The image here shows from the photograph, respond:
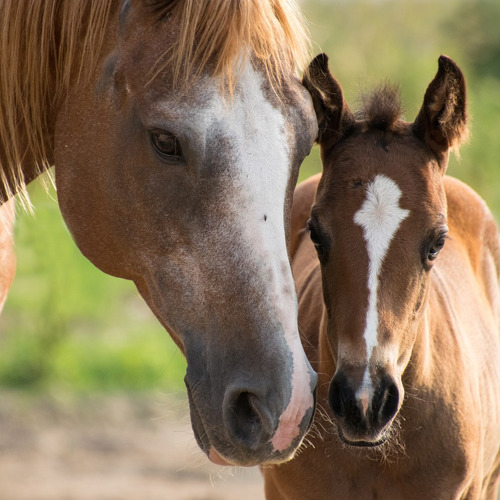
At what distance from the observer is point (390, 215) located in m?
2.50

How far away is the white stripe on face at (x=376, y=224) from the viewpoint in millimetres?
2393

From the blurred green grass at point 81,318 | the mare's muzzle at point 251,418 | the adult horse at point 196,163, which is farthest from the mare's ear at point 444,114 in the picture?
the blurred green grass at point 81,318

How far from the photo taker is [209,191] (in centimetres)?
202

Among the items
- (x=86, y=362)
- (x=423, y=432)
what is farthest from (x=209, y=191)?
(x=86, y=362)

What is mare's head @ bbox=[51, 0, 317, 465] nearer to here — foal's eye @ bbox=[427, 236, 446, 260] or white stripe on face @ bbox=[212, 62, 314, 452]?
white stripe on face @ bbox=[212, 62, 314, 452]

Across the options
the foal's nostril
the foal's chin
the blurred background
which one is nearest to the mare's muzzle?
the foal's nostril

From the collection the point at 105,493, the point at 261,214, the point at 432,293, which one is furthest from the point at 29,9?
the point at 105,493

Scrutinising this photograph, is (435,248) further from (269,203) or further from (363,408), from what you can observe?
(269,203)

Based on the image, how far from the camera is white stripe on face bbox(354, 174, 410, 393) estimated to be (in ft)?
7.85

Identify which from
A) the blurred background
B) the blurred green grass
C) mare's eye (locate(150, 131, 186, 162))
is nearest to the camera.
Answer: mare's eye (locate(150, 131, 186, 162))

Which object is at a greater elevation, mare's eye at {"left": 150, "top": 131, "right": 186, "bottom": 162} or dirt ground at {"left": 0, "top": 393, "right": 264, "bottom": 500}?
mare's eye at {"left": 150, "top": 131, "right": 186, "bottom": 162}

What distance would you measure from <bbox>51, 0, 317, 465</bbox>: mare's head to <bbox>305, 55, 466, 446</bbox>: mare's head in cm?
41

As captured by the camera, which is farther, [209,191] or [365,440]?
[365,440]

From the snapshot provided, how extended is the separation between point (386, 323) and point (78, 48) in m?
1.18
